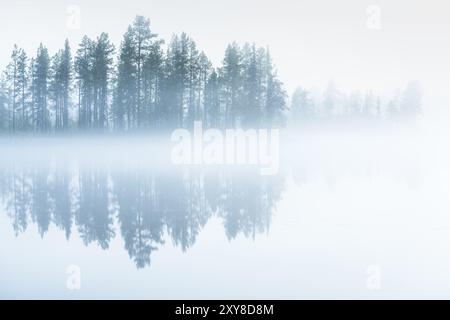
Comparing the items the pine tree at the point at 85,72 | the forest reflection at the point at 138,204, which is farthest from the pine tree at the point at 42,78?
the forest reflection at the point at 138,204

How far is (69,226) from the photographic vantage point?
10898 mm

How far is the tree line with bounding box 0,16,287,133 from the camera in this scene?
47.0 metres

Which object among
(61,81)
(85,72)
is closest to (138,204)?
(85,72)

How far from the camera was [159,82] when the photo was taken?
48688mm

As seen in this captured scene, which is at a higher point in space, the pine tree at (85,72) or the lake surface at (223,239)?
the pine tree at (85,72)

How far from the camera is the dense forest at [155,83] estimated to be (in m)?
47.1

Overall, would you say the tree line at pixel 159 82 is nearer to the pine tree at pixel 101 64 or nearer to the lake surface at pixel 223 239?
the pine tree at pixel 101 64

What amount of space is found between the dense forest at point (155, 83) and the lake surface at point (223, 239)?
29633 millimetres

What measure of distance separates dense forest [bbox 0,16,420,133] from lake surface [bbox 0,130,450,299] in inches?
1167

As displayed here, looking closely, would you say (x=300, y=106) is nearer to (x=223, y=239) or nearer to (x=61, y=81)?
(x=61, y=81)

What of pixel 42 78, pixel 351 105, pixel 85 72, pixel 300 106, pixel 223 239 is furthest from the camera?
pixel 351 105

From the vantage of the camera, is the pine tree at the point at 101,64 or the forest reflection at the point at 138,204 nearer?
the forest reflection at the point at 138,204

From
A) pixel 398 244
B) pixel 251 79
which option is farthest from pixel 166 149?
pixel 398 244

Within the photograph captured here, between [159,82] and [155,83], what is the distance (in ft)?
1.37
